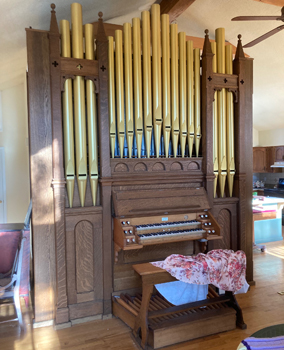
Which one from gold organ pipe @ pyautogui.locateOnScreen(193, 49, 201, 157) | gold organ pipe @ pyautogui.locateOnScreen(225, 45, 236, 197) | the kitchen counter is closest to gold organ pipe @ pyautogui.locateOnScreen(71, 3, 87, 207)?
gold organ pipe @ pyautogui.locateOnScreen(193, 49, 201, 157)

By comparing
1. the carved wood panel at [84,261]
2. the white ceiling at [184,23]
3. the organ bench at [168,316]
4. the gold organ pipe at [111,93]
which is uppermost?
the white ceiling at [184,23]

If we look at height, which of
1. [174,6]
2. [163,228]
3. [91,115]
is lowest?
[163,228]

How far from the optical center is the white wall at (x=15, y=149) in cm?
668

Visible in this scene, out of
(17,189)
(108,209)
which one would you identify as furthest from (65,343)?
(17,189)

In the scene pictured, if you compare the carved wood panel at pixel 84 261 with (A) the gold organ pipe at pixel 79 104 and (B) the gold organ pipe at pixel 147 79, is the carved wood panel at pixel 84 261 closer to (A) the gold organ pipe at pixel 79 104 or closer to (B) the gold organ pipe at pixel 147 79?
(A) the gold organ pipe at pixel 79 104

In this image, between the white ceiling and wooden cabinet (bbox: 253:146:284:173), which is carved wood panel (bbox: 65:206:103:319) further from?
wooden cabinet (bbox: 253:146:284:173)

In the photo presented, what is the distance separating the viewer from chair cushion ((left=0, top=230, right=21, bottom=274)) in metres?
3.86

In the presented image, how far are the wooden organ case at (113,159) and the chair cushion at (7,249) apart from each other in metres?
0.72

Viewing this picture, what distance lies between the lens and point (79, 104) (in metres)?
3.36

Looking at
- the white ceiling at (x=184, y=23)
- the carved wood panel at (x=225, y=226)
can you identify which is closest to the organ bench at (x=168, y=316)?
the carved wood panel at (x=225, y=226)

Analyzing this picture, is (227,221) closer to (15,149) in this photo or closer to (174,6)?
(174,6)

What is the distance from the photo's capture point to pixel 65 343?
2975 mm

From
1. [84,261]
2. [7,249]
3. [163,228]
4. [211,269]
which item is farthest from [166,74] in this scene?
[7,249]

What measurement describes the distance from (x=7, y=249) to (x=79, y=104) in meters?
2.05
